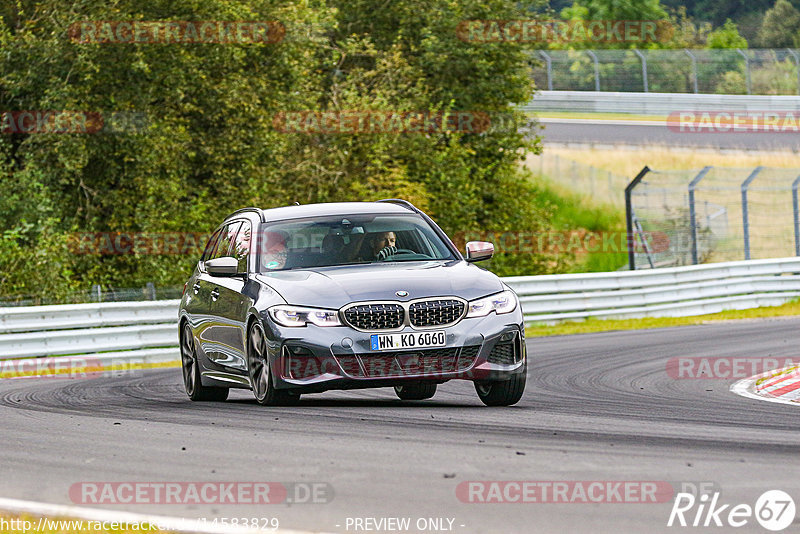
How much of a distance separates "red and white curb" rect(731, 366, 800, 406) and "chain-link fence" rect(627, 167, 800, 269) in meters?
12.5

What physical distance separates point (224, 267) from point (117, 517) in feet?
16.4

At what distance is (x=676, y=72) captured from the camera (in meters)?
51.8

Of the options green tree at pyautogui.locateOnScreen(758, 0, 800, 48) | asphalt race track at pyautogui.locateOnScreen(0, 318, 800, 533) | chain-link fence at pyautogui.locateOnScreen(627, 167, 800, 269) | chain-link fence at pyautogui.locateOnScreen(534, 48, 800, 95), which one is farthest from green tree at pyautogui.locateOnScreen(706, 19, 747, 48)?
asphalt race track at pyautogui.locateOnScreen(0, 318, 800, 533)

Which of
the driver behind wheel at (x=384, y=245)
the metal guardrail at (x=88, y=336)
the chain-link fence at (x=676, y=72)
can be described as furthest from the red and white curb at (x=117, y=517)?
the chain-link fence at (x=676, y=72)

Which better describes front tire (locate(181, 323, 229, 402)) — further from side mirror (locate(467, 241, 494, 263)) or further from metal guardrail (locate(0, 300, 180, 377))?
metal guardrail (locate(0, 300, 180, 377))

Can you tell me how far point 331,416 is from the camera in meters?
9.62

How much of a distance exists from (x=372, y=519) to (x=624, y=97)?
4568cm

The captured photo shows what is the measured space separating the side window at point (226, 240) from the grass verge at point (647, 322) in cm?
1004

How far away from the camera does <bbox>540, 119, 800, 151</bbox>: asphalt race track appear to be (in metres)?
44.2

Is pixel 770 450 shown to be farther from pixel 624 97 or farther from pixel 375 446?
pixel 624 97

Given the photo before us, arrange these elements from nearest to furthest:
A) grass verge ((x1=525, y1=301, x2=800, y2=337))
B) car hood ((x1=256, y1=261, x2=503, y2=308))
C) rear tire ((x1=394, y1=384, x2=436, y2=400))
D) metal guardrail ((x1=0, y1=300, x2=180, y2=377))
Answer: car hood ((x1=256, y1=261, x2=503, y2=308)) → rear tire ((x1=394, y1=384, x2=436, y2=400)) → metal guardrail ((x1=0, y1=300, x2=180, y2=377)) → grass verge ((x1=525, y1=301, x2=800, y2=337))

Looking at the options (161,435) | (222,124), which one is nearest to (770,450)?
(161,435)

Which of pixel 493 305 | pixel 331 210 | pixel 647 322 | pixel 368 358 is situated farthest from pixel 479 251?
pixel 647 322

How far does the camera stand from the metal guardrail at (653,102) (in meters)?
47.4
